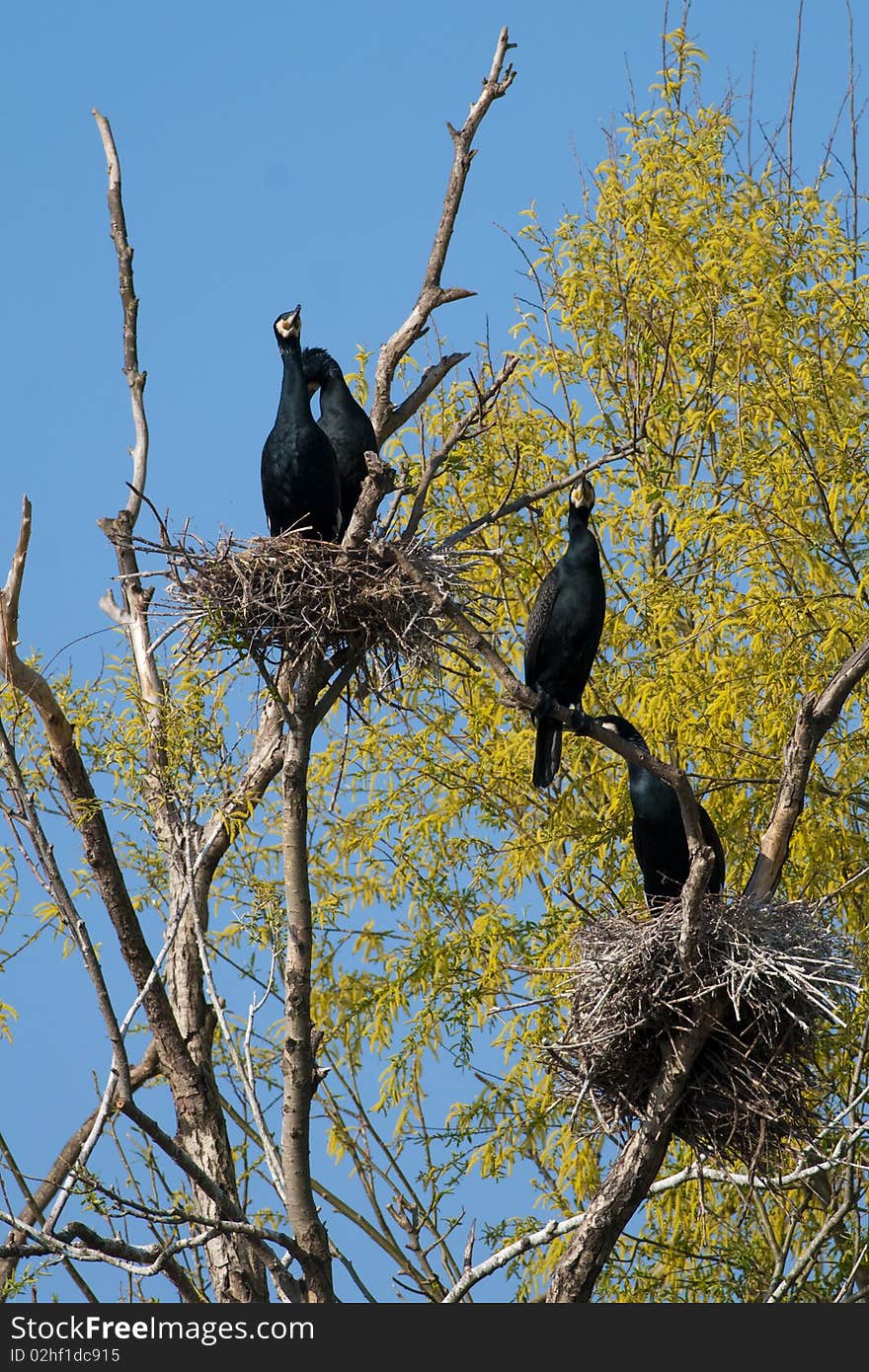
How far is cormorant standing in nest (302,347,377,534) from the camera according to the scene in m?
7.10

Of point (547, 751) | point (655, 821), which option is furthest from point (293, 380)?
point (655, 821)

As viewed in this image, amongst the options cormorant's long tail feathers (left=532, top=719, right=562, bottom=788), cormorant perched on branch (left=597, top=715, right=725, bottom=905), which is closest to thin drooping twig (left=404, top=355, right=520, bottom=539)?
cormorant's long tail feathers (left=532, top=719, right=562, bottom=788)

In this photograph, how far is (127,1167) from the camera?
23.1ft

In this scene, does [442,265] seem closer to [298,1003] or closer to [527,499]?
[527,499]

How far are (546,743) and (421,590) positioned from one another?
1178 millimetres

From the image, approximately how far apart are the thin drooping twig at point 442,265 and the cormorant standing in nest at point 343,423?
0.14m

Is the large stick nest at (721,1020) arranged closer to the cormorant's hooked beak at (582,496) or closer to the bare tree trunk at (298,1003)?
the bare tree trunk at (298,1003)

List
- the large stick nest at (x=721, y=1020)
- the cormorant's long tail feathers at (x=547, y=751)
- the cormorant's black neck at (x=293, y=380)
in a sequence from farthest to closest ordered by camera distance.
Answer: the cormorant's black neck at (x=293, y=380) < the cormorant's long tail feathers at (x=547, y=751) < the large stick nest at (x=721, y=1020)

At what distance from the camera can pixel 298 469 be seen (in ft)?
21.9

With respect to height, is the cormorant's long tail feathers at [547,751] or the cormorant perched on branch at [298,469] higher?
the cormorant perched on branch at [298,469]

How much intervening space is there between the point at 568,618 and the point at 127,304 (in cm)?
290

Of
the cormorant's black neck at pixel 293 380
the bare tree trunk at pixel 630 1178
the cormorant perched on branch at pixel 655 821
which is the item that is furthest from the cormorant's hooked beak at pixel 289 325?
the bare tree trunk at pixel 630 1178

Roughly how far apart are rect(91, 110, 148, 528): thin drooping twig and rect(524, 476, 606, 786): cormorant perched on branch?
2.26 meters

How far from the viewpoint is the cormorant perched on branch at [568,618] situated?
6676mm
